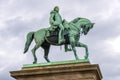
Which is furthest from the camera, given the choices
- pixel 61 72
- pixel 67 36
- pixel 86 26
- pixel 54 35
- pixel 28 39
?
pixel 28 39

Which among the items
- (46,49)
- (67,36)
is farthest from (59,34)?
(46,49)

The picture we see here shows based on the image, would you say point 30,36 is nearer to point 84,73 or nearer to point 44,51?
point 44,51

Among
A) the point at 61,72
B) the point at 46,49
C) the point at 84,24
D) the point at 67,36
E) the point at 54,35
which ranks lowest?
the point at 61,72

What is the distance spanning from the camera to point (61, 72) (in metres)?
30.4

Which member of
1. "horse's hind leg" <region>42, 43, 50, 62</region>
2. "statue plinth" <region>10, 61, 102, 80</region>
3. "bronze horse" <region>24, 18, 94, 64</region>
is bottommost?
"statue plinth" <region>10, 61, 102, 80</region>

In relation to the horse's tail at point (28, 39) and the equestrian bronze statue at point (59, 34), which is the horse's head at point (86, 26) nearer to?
the equestrian bronze statue at point (59, 34)

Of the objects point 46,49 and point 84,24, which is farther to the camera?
point 46,49

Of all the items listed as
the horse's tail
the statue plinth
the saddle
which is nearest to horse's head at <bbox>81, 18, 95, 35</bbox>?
the saddle

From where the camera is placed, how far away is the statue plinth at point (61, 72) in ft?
98.4

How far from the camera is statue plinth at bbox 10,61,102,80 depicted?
98.4 feet

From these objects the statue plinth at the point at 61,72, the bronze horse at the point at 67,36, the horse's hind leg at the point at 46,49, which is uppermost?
the bronze horse at the point at 67,36

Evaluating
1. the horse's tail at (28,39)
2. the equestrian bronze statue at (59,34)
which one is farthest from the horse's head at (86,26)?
the horse's tail at (28,39)

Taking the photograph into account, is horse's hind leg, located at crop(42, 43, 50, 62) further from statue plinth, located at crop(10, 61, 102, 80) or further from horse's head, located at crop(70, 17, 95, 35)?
horse's head, located at crop(70, 17, 95, 35)

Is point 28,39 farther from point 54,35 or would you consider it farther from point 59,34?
point 59,34
